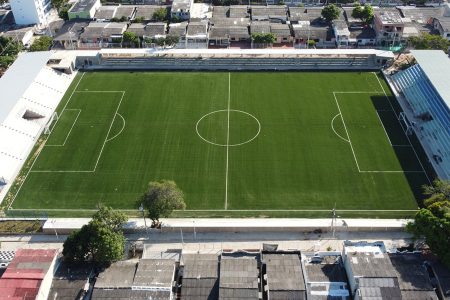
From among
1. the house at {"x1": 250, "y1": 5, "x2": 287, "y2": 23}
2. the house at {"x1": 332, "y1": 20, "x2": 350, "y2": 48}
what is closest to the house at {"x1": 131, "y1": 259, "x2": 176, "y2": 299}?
the house at {"x1": 332, "y1": 20, "x2": 350, "y2": 48}

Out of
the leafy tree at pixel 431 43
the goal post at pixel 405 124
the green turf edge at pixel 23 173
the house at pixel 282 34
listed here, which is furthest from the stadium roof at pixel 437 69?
the green turf edge at pixel 23 173

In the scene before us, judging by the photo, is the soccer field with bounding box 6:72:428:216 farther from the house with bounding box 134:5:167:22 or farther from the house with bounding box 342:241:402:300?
the house with bounding box 134:5:167:22

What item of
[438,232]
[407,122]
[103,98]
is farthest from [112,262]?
[407,122]

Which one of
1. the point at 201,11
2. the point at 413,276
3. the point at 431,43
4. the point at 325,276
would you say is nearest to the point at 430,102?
the point at 431,43

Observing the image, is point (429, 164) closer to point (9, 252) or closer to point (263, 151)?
point (263, 151)

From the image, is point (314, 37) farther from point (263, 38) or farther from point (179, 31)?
point (179, 31)

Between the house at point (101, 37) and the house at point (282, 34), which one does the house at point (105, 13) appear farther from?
the house at point (282, 34)
